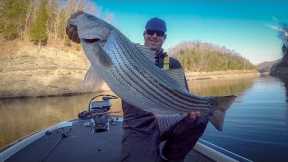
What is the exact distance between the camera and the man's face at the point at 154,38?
14.4ft

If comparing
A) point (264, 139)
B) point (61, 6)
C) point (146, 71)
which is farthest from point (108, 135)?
point (61, 6)

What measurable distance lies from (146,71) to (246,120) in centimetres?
1856

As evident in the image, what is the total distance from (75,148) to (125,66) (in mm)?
6030

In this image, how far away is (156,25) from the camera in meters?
4.40

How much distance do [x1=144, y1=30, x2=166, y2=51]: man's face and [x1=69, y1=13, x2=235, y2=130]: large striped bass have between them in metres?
1.53

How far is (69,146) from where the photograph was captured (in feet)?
27.3

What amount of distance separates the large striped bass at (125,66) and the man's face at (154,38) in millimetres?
1526

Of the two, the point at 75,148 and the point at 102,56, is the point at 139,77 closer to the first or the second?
the point at 102,56

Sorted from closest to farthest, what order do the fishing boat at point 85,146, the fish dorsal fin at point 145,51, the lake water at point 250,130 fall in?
the fish dorsal fin at point 145,51 → the fishing boat at point 85,146 → the lake water at point 250,130

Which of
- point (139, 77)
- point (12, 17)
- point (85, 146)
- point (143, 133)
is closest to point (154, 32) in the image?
point (143, 133)

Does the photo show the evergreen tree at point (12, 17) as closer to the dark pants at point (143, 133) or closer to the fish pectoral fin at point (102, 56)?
the dark pants at point (143, 133)

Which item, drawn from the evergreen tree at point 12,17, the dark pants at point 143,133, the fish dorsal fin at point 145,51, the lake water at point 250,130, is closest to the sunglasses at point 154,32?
the dark pants at point 143,133

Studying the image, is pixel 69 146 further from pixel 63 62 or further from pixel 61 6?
pixel 61 6

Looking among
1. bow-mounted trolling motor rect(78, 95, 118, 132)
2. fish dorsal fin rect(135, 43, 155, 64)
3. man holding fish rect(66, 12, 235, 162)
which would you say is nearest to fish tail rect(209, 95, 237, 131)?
man holding fish rect(66, 12, 235, 162)
